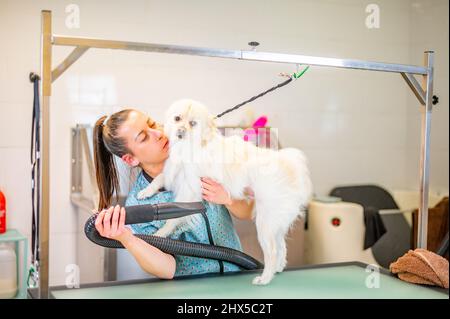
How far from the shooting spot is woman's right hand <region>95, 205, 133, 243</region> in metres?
0.94

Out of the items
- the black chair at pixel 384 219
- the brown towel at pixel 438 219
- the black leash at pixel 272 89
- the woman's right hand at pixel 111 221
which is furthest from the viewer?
the brown towel at pixel 438 219

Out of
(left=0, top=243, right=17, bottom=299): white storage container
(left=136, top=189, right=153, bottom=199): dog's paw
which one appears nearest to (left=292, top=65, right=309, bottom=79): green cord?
(left=136, top=189, right=153, bottom=199): dog's paw

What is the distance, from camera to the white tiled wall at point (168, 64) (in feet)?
3.39

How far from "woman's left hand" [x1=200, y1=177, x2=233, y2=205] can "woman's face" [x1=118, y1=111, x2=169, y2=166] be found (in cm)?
9

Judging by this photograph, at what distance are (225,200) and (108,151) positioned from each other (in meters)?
0.24

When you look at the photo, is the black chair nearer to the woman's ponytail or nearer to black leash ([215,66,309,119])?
black leash ([215,66,309,119])

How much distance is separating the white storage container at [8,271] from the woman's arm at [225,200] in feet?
1.38

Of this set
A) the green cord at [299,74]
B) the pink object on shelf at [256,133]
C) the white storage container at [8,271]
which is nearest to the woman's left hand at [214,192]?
the pink object on shelf at [256,133]

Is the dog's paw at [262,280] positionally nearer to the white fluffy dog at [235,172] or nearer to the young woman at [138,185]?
the white fluffy dog at [235,172]

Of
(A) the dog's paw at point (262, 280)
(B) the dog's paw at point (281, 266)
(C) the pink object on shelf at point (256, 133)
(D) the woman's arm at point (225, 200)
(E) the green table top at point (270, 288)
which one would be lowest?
(E) the green table top at point (270, 288)

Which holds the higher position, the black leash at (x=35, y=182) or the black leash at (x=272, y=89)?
the black leash at (x=272, y=89)

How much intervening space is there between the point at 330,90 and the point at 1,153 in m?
0.72

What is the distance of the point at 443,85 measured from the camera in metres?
1.79

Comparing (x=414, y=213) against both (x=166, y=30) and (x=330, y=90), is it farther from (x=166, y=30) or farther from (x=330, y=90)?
(x=166, y=30)
